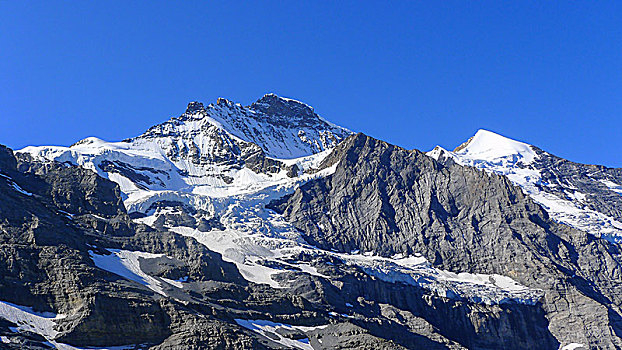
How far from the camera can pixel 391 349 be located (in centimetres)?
15750

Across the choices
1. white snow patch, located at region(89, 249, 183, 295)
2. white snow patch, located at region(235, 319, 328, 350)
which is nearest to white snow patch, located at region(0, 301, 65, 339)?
white snow patch, located at region(89, 249, 183, 295)

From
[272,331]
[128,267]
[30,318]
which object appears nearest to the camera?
[30,318]

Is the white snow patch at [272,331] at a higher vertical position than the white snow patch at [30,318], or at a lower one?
higher

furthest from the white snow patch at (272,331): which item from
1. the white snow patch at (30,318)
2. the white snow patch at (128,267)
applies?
the white snow patch at (30,318)

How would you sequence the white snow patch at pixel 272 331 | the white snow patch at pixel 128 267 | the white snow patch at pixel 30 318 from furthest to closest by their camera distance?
the white snow patch at pixel 128 267
the white snow patch at pixel 272 331
the white snow patch at pixel 30 318

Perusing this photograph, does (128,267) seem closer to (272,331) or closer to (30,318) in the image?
(272,331)

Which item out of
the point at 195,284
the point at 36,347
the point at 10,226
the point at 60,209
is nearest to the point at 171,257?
the point at 195,284

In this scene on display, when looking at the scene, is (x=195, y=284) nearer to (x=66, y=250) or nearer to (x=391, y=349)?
(x=66, y=250)

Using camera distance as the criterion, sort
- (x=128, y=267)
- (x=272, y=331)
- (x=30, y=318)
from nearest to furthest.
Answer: (x=30, y=318) → (x=272, y=331) → (x=128, y=267)

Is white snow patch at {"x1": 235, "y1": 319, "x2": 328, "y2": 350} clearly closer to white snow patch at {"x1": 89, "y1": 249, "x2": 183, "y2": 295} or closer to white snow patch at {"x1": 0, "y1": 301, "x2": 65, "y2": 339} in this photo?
white snow patch at {"x1": 89, "y1": 249, "x2": 183, "y2": 295}

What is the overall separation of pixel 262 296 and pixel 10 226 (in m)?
65.2

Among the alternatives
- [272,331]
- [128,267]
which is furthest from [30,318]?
[272,331]

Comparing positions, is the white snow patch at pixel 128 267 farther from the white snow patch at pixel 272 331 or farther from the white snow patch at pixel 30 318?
the white snow patch at pixel 30 318

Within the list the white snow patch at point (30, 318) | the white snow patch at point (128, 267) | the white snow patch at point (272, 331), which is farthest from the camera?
the white snow patch at point (128, 267)
